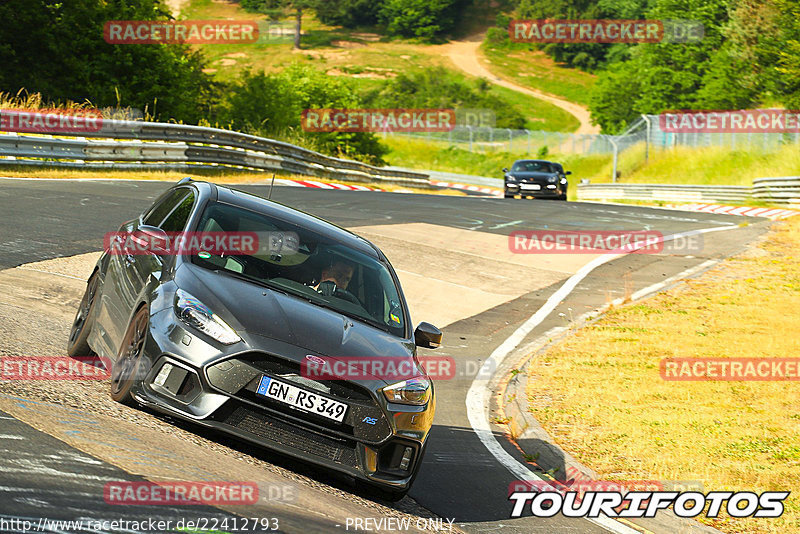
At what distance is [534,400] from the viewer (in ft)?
31.3

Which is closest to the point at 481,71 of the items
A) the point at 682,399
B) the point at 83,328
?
the point at 682,399

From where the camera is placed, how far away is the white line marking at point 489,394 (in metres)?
7.27

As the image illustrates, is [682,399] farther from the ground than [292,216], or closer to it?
closer to it

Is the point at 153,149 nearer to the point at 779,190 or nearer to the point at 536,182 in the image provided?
the point at 536,182

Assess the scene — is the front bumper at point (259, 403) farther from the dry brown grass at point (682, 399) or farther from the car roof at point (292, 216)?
the dry brown grass at point (682, 399)

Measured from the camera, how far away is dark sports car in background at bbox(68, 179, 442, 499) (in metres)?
5.37

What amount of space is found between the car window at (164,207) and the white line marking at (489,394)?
10.7 ft

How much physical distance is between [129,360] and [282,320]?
3.42 ft

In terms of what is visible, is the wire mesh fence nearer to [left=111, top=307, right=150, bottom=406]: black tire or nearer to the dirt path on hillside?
the dirt path on hillside

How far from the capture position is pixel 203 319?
18.3 feet

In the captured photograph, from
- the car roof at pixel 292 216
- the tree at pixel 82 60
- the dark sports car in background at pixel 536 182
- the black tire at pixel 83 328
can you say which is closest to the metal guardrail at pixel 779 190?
the dark sports car in background at pixel 536 182

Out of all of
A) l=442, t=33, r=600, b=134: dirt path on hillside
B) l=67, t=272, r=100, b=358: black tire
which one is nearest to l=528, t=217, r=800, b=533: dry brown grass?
l=67, t=272, r=100, b=358: black tire

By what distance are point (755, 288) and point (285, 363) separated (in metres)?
12.7

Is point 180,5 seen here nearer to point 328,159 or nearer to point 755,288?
point 328,159
